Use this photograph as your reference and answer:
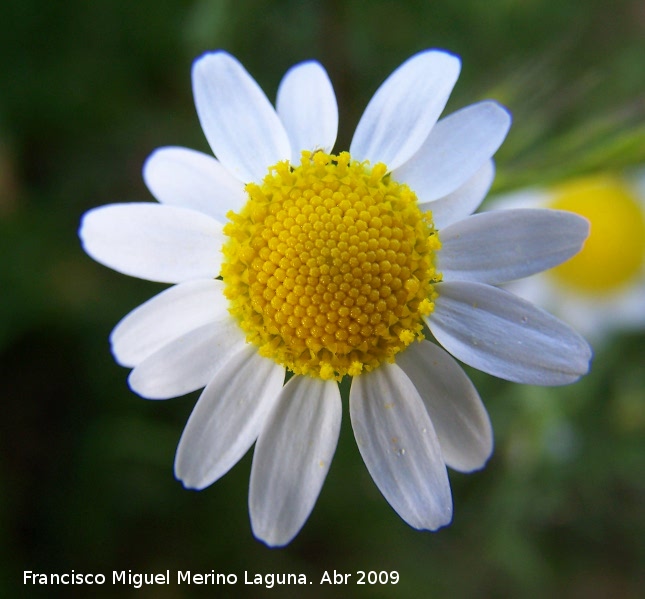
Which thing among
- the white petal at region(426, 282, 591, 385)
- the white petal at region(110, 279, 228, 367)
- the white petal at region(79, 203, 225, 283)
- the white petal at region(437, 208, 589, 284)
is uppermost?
the white petal at region(79, 203, 225, 283)

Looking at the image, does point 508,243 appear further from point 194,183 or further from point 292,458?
point 194,183

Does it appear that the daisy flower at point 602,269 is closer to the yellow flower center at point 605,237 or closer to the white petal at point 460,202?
the yellow flower center at point 605,237

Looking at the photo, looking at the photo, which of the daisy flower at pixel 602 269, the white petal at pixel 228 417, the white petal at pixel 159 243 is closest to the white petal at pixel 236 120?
the white petal at pixel 159 243

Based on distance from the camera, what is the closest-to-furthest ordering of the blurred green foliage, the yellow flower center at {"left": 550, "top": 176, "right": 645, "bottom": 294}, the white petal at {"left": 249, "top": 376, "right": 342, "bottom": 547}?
the white petal at {"left": 249, "top": 376, "right": 342, "bottom": 547} → the yellow flower center at {"left": 550, "top": 176, "right": 645, "bottom": 294} → the blurred green foliage

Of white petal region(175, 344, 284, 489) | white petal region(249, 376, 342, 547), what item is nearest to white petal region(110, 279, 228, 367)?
white petal region(175, 344, 284, 489)

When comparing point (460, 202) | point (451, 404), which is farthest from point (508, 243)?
point (451, 404)

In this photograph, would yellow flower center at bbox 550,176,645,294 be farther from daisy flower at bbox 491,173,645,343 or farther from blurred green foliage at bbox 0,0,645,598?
blurred green foliage at bbox 0,0,645,598

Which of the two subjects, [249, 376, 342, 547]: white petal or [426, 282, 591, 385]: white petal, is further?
[249, 376, 342, 547]: white petal
